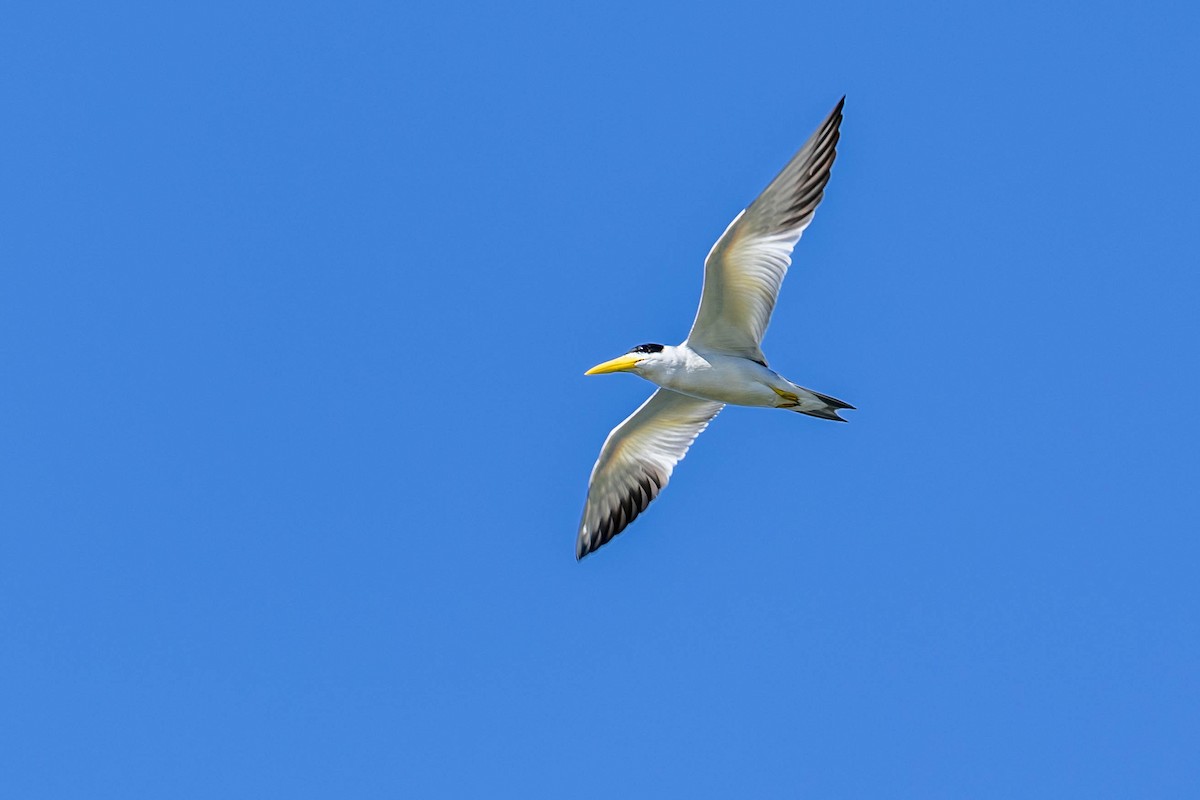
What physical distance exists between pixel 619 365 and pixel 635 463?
7.23 ft

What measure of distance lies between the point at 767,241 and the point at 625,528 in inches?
175

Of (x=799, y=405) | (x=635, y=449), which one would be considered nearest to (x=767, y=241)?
(x=799, y=405)

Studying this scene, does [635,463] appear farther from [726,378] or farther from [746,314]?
[746,314]

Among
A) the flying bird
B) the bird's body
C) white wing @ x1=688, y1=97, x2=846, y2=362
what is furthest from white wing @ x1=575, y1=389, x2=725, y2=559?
white wing @ x1=688, y1=97, x2=846, y2=362

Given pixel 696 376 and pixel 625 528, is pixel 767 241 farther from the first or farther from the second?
pixel 625 528

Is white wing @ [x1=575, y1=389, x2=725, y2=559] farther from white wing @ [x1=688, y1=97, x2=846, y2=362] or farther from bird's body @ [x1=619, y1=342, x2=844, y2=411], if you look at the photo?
white wing @ [x1=688, y1=97, x2=846, y2=362]

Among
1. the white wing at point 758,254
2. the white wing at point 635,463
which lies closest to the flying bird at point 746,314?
the white wing at point 758,254

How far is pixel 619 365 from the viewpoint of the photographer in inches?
640

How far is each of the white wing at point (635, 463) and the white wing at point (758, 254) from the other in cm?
189

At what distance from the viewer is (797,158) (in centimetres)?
1494

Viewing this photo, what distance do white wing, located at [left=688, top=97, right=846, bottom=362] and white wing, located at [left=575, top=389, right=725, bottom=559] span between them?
1890mm

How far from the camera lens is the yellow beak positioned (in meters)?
16.1

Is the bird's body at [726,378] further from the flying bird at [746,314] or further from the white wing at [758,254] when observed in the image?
the white wing at [758,254]

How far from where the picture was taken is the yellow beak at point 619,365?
16139mm
